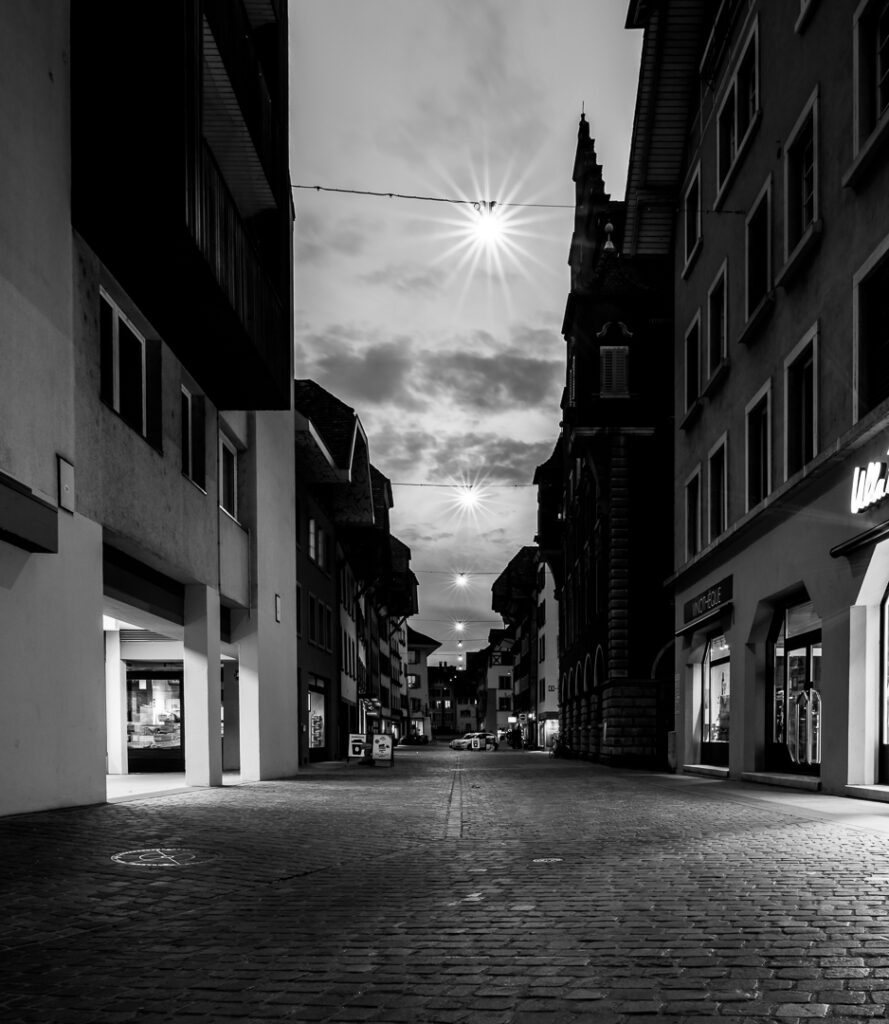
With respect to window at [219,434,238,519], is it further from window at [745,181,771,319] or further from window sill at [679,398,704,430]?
window at [745,181,771,319]

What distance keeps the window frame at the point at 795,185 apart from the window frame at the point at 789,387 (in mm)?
1280

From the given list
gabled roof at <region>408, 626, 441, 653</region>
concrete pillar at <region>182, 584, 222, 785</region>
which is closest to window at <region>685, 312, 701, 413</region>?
concrete pillar at <region>182, 584, 222, 785</region>

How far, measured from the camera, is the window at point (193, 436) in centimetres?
1934

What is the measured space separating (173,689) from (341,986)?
24.7 m

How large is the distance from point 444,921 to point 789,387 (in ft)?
46.2

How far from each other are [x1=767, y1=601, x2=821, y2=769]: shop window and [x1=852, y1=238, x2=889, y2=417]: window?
159 inches

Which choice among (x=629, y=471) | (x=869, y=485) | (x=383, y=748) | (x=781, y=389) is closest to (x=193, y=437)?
(x=781, y=389)

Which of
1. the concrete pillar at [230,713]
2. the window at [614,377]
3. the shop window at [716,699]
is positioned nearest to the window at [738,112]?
the shop window at [716,699]

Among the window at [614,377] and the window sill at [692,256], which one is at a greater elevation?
the window sill at [692,256]

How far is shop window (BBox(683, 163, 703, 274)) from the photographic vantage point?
26359 millimetres

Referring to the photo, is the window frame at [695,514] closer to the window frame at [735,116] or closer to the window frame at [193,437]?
the window frame at [735,116]

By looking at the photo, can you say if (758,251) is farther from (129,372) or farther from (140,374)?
(129,372)

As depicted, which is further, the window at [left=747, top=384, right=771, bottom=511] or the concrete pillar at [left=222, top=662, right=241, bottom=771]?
the concrete pillar at [left=222, top=662, right=241, bottom=771]

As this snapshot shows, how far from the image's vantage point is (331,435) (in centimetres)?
3653
